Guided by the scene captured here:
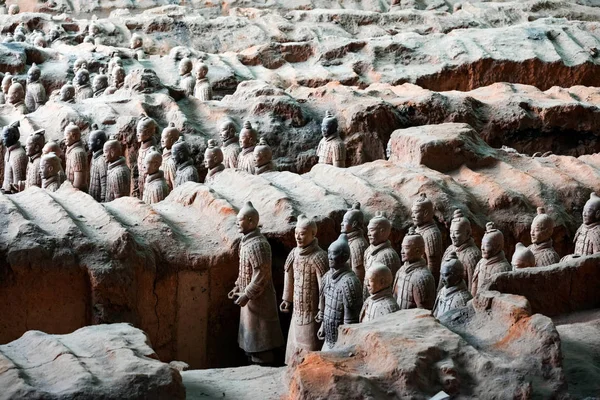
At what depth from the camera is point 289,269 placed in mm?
7160

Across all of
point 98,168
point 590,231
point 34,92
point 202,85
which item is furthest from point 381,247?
point 34,92

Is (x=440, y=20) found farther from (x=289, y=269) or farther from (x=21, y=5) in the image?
(x=289, y=269)

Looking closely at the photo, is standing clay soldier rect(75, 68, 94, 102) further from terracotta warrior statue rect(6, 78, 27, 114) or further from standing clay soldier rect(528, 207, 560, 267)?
standing clay soldier rect(528, 207, 560, 267)

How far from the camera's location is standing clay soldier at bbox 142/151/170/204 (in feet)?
30.2

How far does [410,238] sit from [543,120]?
526cm

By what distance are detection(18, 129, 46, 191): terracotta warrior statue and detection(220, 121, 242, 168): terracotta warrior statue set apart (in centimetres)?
178

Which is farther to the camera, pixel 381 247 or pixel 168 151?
pixel 168 151

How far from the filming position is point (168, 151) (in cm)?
1015

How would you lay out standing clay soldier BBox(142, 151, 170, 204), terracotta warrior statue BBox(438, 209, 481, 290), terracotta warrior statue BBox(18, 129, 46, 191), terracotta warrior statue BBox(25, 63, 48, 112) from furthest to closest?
terracotta warrior statue BBox(25, 63, 48, 112) → terracotta warrior statue BBox(18, 129, 46, 191) → standing clay soldier BBox(142, 151, 170, 204) → terracotta warrior statue BBox(438, 209, 481, 290)

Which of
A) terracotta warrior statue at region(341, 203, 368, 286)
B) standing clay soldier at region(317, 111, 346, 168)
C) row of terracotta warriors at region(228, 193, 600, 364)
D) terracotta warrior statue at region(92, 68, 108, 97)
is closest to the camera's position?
row of terracotta warriors at region(228, 193, 600, 364)

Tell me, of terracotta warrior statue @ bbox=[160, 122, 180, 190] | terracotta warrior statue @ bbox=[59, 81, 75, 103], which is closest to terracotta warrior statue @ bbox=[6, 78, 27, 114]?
terracotta warrior statue @ bbox=[59, 81, 75, 103]

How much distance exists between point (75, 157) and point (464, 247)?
14.1 ft

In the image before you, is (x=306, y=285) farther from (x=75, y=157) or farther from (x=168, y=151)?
(x=75, y=157)

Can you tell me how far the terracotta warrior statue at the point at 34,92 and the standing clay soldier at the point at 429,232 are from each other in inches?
268
